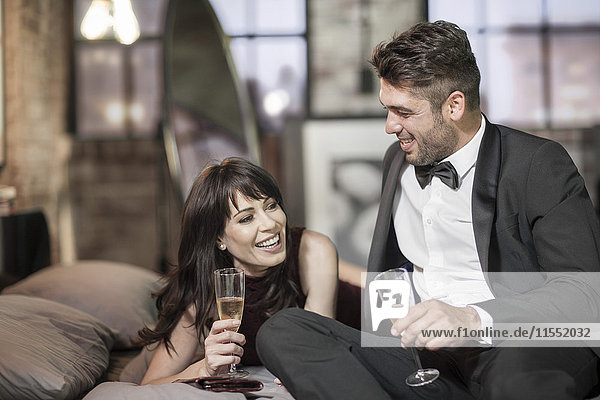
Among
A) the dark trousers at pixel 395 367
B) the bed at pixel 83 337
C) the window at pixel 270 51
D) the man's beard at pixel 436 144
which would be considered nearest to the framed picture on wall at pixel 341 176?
the window at pixel 270 51

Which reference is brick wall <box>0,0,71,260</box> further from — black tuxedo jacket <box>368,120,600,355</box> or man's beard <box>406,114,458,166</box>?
black tuxedo jacket <box>368,120,600,355</box>

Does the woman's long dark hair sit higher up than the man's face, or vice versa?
the man's face

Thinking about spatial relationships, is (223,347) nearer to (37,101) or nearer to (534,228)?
(534,228)

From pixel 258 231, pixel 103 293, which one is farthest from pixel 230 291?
pixel 103 293

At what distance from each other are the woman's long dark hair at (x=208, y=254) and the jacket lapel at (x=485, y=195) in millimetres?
591

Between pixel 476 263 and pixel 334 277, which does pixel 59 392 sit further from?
pixel 476 263

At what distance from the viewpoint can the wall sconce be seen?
296 cm

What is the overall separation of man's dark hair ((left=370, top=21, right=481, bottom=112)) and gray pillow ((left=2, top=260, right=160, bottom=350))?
4.65 ft

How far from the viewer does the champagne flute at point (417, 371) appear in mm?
1508

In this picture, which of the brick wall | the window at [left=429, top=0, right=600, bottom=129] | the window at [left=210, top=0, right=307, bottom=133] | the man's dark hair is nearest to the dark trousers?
the man's dark hair

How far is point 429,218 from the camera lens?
195cm

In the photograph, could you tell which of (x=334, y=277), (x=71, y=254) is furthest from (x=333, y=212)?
(x=334, y=277)

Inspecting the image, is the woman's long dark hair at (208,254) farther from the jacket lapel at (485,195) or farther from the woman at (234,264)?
the jacket lapel at (485,195)

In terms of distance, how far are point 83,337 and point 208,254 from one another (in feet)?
1.77
